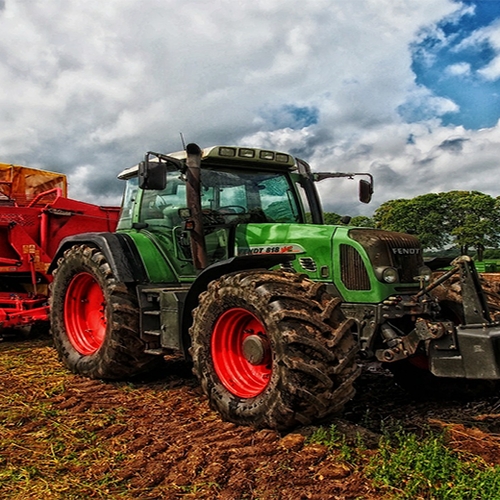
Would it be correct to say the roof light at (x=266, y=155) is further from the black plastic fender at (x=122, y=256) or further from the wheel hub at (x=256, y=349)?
the wheel hub at (x=256, y=349)

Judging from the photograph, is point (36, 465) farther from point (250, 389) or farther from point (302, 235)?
point (302, 235)

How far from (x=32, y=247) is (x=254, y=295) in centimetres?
479

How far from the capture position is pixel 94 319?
21.0 feet

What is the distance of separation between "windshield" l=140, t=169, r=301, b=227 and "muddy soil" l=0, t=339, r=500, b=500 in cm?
169

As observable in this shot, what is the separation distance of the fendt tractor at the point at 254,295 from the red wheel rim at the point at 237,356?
0.01 metres

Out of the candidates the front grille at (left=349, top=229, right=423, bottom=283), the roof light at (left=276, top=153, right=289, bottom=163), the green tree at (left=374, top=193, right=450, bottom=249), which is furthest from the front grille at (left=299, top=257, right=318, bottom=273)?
the green tree at (left=374, top=193, right=450, bottom=249)

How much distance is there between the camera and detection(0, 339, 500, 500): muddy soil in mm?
3172

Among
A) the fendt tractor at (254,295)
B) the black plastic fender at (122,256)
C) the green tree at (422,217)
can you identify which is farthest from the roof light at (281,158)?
the green tree at (422,217)

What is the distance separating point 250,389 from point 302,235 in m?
1.36

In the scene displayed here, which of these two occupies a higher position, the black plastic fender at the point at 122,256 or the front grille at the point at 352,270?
the black plastic fender at the point at 122,256

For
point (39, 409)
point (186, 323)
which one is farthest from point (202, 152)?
point (39, 409)

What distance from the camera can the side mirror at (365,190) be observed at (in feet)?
19.5

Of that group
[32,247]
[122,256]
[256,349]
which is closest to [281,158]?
[122,256]

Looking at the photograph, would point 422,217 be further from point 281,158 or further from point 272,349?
point 272,349
